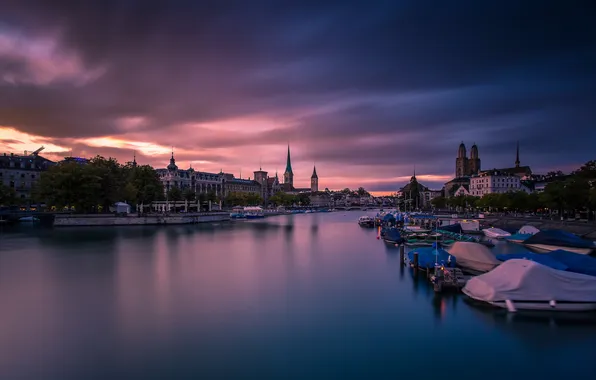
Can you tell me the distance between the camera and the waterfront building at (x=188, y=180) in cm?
13700

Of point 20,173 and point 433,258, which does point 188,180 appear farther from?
point 433,258

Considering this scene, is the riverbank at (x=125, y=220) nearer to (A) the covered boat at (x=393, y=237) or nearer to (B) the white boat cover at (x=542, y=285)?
(A) the covered boat at (x=393, y=237)

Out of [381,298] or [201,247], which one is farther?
[201,247]

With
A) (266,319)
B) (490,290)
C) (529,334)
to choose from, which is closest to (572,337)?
(529,334)

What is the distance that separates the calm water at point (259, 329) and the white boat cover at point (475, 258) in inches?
137

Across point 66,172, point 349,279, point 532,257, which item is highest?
point 66,172

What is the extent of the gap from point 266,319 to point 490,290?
11572 mm

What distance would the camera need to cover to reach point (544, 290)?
1823 cm

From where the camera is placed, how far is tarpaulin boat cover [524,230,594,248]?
33969mm

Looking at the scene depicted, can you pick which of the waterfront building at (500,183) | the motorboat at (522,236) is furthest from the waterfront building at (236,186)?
the motorboat at (522,236)

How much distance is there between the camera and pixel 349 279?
27.3 metres

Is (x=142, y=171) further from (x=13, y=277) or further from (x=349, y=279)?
(x=349, y=279)

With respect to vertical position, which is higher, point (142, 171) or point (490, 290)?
point (142, 171)

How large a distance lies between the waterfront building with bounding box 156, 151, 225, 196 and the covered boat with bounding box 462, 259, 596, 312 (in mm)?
115979
